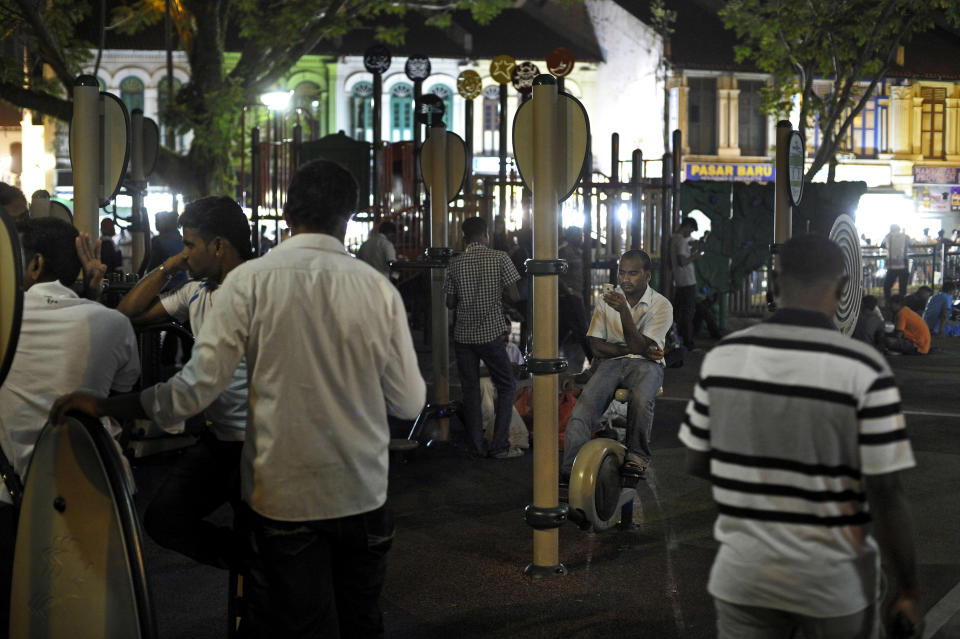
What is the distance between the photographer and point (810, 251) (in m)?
3.20

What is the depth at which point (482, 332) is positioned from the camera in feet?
30.9

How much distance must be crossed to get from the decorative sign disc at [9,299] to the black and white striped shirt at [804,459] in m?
1.85

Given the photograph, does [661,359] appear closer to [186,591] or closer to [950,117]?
[186,591]

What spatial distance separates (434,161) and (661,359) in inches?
118

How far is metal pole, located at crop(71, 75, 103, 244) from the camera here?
5.63 m

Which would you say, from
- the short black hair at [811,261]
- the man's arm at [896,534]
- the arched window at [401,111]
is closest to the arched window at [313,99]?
the arched window at [401,111]

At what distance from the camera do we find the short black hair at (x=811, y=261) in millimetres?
3182

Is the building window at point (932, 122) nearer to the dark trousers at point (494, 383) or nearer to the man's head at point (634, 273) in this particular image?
the dark trousers at point (494, 383)

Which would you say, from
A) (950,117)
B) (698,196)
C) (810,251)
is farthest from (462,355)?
(950,117)

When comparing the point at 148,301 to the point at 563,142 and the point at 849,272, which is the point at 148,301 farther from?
the point at 849,272

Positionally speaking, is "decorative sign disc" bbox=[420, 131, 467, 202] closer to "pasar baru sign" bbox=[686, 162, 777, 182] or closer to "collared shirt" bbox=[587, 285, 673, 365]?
"collared shirt" bbox=[587, 285, 673, 365]

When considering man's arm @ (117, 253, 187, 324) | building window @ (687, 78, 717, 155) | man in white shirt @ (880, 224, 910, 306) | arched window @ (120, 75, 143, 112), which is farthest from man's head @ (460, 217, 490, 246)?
arched window @ (120, 75, 143, 112)

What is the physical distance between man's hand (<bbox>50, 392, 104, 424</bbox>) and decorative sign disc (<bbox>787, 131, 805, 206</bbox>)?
136 inches

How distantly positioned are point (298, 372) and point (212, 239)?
942 mm
